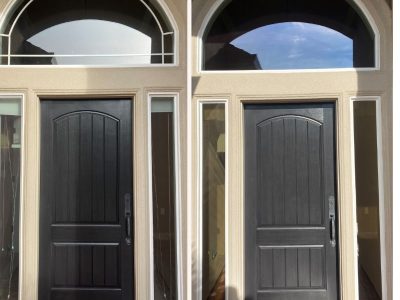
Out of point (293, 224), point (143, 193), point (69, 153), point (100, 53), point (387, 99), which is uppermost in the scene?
point (100, 53)

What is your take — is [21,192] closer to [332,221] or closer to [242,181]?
[242,181]

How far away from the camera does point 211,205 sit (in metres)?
4.01

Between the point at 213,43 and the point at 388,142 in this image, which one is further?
the point at 213,43

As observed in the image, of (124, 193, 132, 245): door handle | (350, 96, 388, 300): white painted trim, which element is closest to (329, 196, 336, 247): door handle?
(350, 96, 388, 300): white painted trim

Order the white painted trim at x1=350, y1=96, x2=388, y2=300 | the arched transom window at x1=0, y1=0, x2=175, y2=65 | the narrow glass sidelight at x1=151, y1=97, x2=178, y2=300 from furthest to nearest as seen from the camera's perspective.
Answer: the arched transom window at x1=0, y1=0, x2=175, y2=65, the narrow glass sidelight at x1=151, y1=97, x2=178, y2=300, the white painted trim at x1=350, y1=96, x2=388, y2=300

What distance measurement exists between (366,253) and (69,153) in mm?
2865

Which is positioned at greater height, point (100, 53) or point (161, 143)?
point (100, 53)

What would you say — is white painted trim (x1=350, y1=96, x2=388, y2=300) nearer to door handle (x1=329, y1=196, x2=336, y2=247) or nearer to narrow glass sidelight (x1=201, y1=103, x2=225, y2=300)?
door handle (x1=329, y1=196, x2=336, y2=247)

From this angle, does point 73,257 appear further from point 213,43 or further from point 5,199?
point 213,43

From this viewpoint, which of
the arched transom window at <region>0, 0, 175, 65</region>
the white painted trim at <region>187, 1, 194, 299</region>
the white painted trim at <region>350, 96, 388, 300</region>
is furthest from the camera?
the arched transom window at <region>0, 0, 175, 65</region>

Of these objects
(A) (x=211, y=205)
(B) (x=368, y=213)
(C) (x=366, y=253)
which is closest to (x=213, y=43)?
(A) (x=211, y=205)

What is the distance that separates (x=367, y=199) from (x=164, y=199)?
1.83 metres

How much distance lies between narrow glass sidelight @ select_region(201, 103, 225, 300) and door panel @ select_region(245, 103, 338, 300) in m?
0.24

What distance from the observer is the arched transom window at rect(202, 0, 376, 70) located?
4031 millimetres
